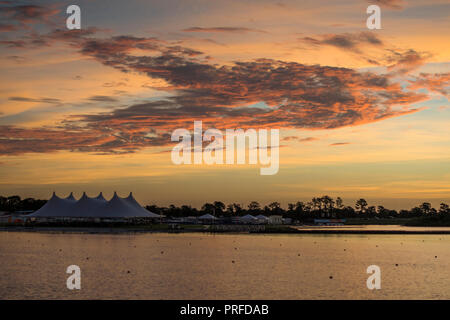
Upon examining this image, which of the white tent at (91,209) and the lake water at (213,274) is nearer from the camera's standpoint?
the lake water at (213,274)

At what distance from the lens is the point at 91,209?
447ft

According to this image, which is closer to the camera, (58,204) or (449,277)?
(449,277)

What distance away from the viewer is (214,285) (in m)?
45.2

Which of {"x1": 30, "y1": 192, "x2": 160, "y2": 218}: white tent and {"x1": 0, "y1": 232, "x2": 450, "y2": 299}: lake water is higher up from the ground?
{"x1": 30, "y1": 192, "x2": 160, "y2": 218}: white tent

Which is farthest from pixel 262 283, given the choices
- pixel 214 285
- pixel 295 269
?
pixel 295 269

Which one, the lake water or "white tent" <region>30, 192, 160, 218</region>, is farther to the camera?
"white tent" <region>30, 192, 160, 218</region>

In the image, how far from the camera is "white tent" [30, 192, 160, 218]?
441ft

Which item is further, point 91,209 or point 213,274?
point 91,209

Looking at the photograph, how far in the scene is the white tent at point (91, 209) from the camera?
13438cm

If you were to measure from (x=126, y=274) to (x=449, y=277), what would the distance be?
109 ft

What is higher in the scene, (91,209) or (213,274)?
(91,209)

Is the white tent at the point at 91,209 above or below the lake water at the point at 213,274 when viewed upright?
above
